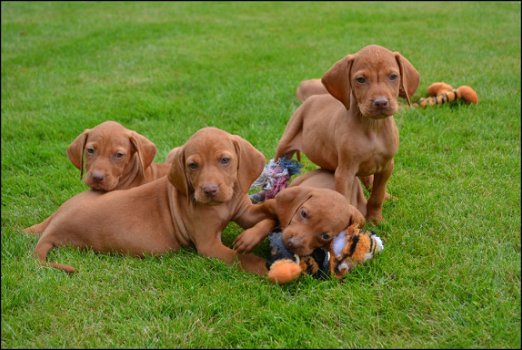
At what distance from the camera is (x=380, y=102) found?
201 inches

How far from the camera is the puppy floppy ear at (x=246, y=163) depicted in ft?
17.9

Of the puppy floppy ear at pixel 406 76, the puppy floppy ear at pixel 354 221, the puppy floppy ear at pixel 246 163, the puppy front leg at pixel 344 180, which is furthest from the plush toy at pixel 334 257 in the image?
the puppy floppy ear at pixel 406 76

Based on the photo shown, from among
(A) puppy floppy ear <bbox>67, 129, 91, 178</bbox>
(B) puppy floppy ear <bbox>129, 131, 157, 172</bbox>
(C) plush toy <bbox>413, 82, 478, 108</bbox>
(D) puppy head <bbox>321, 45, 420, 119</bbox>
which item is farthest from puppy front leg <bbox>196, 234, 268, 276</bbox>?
(C) plush toy <bbox>413, 82, 478, 108</bbox>

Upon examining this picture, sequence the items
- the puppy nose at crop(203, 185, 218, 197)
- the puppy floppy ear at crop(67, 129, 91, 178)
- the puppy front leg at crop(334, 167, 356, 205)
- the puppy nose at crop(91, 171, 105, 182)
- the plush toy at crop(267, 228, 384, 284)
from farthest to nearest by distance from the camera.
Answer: the puppy floppy ear at crop(67, 129, 91, 178), the puppy nose at crop(91, 171, 105, 182), the puppy front leg at crop(334, 167, 356, 205), the puppy nose at crop(203, 185, 218, 197), the plush toy at crop(267, 228, 384, 284)

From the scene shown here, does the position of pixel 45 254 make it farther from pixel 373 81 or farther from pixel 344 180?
pixel 373 81

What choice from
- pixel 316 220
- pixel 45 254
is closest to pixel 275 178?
pixel 316 220

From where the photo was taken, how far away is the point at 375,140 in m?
5.55

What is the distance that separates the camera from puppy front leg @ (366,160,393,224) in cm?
584

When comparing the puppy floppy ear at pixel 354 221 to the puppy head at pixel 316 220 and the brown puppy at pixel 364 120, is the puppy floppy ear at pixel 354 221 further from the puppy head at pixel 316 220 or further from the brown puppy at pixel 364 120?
the brown puppy at pixel 364 120

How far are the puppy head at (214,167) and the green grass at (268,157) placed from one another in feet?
2.06

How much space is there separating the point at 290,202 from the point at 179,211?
3.64 ft

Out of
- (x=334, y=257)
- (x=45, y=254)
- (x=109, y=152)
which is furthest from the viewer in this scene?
(x=109, y=152)

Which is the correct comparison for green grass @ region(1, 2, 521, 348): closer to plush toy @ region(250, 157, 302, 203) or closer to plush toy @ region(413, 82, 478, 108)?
plush toy @ region(413, 82, 478, 108)

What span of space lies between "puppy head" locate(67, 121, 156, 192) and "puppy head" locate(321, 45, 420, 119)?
2.23 meters
